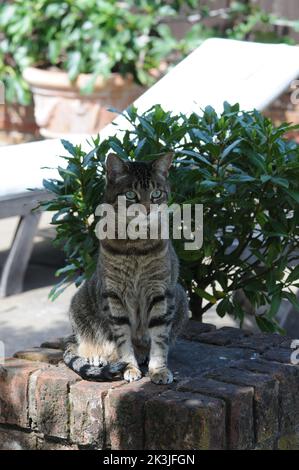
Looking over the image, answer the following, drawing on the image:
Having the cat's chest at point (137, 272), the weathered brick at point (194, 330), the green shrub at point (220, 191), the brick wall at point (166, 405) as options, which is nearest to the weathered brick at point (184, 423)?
the brick wall at point (166, 405)

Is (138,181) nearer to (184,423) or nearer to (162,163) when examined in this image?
(162,163)

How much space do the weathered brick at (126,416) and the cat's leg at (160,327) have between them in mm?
174

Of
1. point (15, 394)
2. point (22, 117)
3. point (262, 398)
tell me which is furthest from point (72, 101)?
point (262, 398)

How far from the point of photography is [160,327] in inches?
128

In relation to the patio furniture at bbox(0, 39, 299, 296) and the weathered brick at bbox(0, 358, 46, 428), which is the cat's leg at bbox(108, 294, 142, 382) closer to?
the weathered brick at bbox(0, 358, 46, 428)

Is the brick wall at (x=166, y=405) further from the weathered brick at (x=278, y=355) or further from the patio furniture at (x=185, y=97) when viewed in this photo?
the patio furniture at (x=185, y=97)

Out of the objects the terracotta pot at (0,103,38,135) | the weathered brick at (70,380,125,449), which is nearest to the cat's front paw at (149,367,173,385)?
the weathered brick at (70,380,125,449)

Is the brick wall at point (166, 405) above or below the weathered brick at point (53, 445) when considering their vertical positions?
above

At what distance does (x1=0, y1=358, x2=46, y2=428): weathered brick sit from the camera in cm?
324

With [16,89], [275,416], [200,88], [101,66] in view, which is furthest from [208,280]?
[16,89]

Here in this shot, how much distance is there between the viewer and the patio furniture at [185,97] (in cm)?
511

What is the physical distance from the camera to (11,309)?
5590 mm

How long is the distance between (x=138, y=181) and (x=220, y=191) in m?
0.59

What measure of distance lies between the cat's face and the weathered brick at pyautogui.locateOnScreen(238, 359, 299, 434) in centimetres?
66
